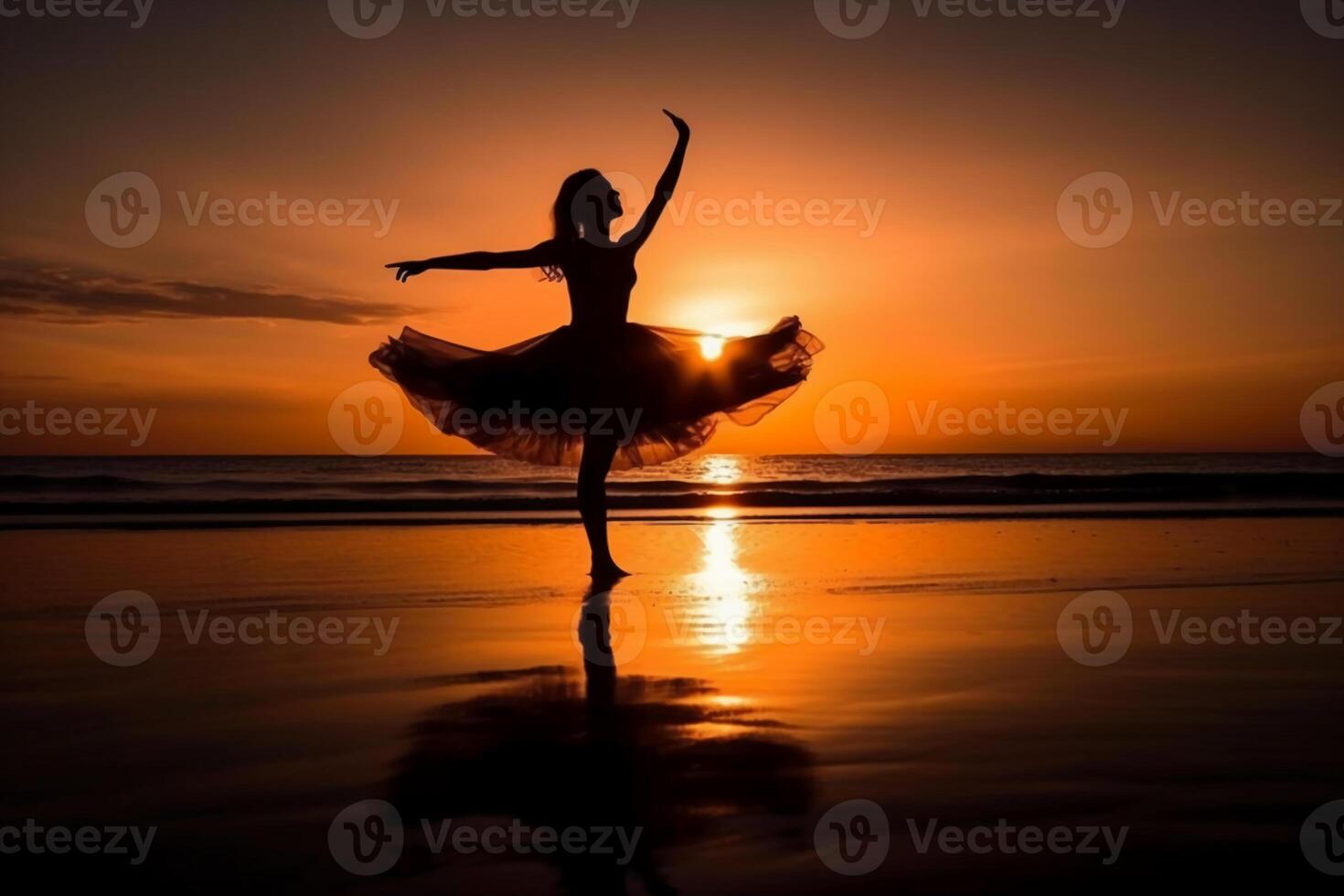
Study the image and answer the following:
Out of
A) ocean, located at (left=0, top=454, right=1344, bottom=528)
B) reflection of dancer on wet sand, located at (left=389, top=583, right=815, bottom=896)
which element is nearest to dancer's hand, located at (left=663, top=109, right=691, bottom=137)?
reflection of dancer on wet sand, located at (left=389, top=583, right=815, bottom=896)

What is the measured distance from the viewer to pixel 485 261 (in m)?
8.85

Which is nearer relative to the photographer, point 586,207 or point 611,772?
point 611,772

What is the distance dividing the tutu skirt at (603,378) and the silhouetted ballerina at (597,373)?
0.01 meters

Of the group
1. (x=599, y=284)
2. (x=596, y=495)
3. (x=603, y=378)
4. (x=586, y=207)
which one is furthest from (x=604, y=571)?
(x=586, y=207)

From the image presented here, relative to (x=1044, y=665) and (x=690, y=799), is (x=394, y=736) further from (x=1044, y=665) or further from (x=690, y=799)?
(x=1044, y=665)

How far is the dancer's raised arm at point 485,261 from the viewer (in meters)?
8.59

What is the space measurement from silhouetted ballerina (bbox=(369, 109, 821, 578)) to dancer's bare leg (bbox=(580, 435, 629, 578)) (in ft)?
0.04

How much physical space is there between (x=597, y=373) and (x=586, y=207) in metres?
1.47

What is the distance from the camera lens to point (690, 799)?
3502mm

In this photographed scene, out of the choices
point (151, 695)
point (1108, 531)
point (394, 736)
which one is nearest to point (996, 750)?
point (394, 736)

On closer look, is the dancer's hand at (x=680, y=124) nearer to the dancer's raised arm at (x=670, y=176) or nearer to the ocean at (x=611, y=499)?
the dancer's raised arm at (x=670, y=176)

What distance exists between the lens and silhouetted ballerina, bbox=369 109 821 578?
9.47 metres

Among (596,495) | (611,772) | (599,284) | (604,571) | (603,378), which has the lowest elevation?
(611,772)

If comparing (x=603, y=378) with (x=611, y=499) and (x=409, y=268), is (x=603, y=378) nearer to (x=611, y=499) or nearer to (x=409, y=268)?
(x=409, y=268)
